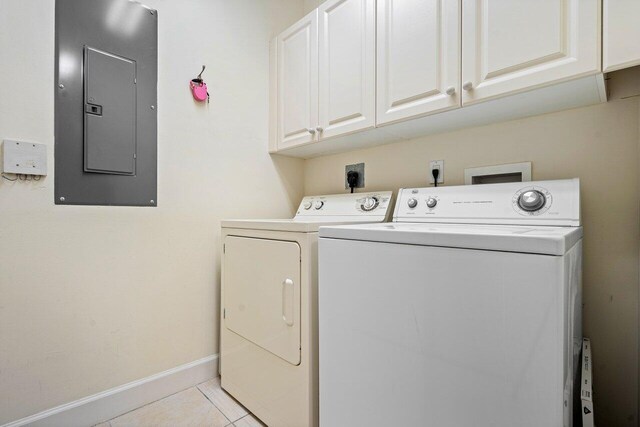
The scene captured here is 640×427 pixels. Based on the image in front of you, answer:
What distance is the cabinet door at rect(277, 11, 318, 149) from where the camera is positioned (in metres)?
1.71

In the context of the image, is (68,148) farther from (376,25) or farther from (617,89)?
(617,89)

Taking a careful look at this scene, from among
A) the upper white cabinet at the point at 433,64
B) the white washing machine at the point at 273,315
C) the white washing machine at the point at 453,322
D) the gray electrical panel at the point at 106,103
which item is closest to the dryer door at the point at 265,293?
the white washing machine at the point at 273,315

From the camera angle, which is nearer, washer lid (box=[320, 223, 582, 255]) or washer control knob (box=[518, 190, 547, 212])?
washer lid (box=[320, 223, 582, 255])

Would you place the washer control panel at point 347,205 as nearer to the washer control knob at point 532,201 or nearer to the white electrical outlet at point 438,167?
the white electrical outlet at point 438,167

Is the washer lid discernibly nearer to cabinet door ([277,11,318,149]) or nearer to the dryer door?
the dryer door

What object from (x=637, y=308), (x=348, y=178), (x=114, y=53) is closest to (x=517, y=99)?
(x=637, y=308)

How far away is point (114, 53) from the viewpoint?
54.7 inches

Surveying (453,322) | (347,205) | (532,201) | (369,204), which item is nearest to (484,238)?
(453,322)

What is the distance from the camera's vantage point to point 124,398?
4.64 feet

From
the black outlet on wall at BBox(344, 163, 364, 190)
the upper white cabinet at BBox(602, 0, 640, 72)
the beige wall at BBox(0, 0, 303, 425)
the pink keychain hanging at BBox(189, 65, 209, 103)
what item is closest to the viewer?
the upper white cabinet at BBox(602, 0, 640, 72)

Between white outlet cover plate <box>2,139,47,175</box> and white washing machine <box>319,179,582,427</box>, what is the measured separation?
1.18 metres

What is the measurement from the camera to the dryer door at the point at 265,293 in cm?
118

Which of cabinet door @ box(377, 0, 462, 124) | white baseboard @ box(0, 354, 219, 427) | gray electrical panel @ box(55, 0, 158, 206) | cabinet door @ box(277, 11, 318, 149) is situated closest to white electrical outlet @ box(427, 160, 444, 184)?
cabinet door @ box(377, 0, 462, 124)

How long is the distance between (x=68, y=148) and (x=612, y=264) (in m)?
2.21
